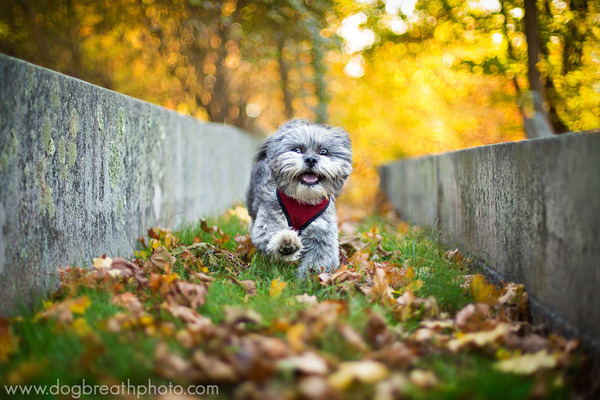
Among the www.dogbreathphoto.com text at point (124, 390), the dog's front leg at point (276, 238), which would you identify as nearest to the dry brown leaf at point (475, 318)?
the dog's front leg at point (276, 238)

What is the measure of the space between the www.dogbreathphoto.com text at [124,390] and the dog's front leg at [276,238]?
6.39ft

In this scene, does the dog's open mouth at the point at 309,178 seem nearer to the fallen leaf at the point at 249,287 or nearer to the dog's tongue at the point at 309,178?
the dog's tongue at the point at 309,178

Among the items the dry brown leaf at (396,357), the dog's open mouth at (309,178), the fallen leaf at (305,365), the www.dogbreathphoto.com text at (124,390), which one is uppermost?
the dog's open mouth at (309,178)

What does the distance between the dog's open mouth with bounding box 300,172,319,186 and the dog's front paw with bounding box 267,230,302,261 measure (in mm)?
525

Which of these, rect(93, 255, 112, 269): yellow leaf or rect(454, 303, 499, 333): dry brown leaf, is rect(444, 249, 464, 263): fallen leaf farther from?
rect(93, 255, 112, 269): yellow leaf

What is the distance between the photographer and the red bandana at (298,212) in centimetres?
454

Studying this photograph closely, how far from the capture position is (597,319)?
2.45 metres

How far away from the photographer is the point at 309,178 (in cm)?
448

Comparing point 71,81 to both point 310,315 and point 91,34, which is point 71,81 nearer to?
point 310,315

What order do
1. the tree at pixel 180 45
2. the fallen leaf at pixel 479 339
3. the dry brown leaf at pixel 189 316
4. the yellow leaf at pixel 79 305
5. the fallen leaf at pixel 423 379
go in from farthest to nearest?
1. the tree at pixel 180 45
2. the yellow leaf at pixel 79 305
3. the dry brown leaf at pixel 189 316
4. the fallen leaf at pixel 479 339
5. the fallen leaf at pixel 423 379

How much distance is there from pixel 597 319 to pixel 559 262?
1.59ft

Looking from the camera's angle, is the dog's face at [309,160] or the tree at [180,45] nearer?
the dog's face at [309,160]

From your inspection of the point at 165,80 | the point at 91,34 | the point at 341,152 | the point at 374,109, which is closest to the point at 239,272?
A: the point at 341,152

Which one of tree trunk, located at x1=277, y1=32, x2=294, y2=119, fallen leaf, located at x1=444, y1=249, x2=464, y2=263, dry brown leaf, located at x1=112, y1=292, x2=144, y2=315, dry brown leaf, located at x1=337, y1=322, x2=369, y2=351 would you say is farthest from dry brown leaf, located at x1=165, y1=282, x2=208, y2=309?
tree trunk, located at x1=277, y1=32, x2=294, y2=119
